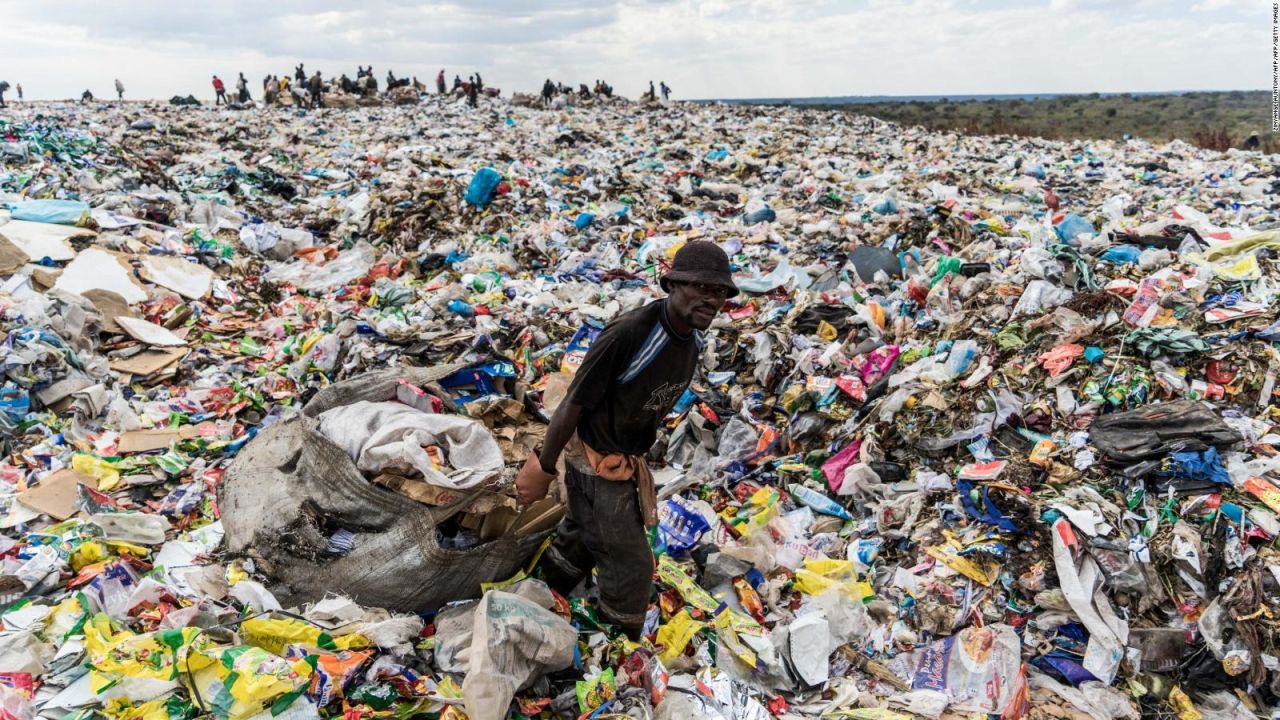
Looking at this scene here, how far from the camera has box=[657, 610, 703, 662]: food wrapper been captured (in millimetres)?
2588

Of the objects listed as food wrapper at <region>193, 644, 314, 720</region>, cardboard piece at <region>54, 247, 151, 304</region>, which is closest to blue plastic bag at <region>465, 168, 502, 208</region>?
cardboard piece at <region>54, 247, 151, 304</region>

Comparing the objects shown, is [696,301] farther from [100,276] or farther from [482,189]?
[482,189]

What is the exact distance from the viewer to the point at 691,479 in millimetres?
3822

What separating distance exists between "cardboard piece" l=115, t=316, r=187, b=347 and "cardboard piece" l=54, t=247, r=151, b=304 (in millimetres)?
400

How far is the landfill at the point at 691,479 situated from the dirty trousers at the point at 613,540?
17 centimetres

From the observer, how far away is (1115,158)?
1129 centimetres

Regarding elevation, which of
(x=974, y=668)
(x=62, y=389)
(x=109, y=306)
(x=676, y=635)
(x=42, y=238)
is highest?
(x=42, y=238)

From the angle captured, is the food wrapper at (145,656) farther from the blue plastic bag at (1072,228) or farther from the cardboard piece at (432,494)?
the blue plastic bag at (1072,228)

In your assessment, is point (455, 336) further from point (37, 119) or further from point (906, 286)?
point (37, 119)

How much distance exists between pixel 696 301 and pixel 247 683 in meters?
1.62

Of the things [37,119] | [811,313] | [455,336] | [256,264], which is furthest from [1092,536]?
[37,119]

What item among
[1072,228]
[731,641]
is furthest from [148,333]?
[1072,228]

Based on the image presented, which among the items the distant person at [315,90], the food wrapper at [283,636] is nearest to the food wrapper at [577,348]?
the food wrapper at [283,636]

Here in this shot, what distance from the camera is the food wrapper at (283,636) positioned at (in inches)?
87.8
